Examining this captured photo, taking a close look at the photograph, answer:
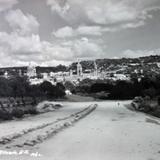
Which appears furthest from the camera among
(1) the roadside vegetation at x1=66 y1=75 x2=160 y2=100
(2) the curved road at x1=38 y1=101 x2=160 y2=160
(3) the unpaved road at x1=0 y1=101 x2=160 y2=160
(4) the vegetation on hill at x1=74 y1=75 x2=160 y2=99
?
(4) the vegetation on hill at x1=74 y1=75 x2=160 y2=99

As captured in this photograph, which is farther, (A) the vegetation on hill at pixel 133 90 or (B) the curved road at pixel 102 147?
(A) the vegetation on hill at pixel 133 90

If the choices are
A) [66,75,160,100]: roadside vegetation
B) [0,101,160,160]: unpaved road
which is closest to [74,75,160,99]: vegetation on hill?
[66,75,160,100]: roadside vegetation

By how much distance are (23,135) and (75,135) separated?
4.08m

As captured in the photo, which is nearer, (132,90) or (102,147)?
(102,147)

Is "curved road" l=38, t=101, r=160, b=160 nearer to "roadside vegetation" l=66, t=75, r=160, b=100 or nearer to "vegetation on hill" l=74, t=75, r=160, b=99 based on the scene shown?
"roadside vegetation" l=66, t=75, r=160, b=100

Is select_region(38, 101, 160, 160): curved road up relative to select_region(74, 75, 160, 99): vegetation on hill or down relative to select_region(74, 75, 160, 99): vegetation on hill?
down

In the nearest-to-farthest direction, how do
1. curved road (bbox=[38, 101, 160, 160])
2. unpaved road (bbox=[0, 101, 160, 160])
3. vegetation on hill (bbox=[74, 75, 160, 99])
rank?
unpaved road (bbox=[0, 101, 160, 160]) → curved road (bbox=[38, 101, 160, 160]) → vegetation on hill (bbox=[74, 75, 160, 99])

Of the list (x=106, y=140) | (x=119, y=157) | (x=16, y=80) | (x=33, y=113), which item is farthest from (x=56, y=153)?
(x=16, y=80)

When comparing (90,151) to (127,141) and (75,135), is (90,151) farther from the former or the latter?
(75,135)

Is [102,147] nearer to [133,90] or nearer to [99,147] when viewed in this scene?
[99,147]

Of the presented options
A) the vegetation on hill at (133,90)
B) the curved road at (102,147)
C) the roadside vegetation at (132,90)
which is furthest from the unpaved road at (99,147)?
the vegetation on hill at (133,90)

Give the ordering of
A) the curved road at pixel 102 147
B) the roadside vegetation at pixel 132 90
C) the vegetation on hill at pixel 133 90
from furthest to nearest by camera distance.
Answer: the vegetation on hill at pixel 133 90
the roadside vegetation at pixel 132 90
the curved road at pixel 102 147

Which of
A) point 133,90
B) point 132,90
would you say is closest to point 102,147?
point 133,90

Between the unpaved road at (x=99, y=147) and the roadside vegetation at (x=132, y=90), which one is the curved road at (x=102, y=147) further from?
the roadside vegetation at (x=132, y=90)
